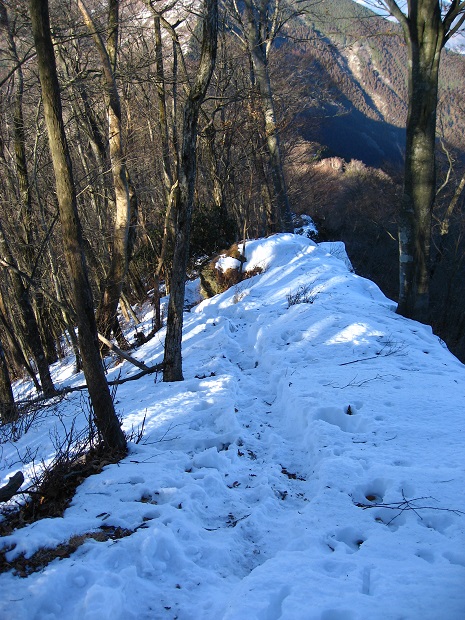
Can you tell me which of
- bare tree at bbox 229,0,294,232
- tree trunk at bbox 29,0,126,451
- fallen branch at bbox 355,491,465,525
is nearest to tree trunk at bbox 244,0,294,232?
bare tree at bbox 229,0,294,232

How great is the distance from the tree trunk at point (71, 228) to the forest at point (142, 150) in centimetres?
1

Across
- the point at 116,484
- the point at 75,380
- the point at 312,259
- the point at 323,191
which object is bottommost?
the point at 75,380

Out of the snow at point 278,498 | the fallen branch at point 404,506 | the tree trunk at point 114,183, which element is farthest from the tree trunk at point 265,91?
the fallen branch at point 404,506

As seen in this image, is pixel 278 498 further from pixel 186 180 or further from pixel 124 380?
pixel 186 180

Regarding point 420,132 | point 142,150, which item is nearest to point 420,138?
point 420,132

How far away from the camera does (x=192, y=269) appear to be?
12484 mm

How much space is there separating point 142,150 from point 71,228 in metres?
10.4

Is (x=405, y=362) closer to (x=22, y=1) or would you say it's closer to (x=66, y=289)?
(x=22, y=1)

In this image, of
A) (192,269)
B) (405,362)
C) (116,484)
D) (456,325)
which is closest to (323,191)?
(456,325)

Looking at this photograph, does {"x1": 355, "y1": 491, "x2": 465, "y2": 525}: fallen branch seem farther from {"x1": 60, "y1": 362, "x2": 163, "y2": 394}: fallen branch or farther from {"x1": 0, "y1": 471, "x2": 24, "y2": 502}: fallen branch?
{"x1": 60, "y1": 362, "x2": 163, "y2": 394}: fallen branch

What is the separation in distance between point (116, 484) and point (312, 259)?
26.5ft

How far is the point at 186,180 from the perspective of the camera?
4555 millimetres

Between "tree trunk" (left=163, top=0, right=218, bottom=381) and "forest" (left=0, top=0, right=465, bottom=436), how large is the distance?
0.7 inches

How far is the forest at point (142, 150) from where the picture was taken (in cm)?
452
